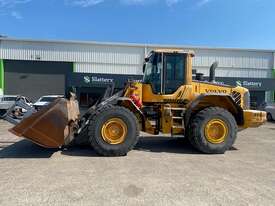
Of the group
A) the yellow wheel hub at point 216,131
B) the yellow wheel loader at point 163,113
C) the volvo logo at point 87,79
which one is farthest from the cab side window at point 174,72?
the volvo logo at point 87,79

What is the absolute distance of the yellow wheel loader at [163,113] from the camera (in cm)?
1022

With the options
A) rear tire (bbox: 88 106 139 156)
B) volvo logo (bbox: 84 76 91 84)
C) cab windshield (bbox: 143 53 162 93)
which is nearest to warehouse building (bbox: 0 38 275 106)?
volvo logo (bbox: 84 76 91 84)

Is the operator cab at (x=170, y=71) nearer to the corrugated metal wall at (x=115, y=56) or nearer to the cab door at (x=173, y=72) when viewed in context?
the cab door at (x=173, y=72)

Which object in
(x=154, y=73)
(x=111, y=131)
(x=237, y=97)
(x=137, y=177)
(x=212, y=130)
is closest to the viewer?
(x=137, y=177)

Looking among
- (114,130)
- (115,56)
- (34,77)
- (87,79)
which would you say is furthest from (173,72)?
(34,77)

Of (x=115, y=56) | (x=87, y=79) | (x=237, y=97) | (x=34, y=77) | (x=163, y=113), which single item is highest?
(x=115, y=56)

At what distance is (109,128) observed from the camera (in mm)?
10328

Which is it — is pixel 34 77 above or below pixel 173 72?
above

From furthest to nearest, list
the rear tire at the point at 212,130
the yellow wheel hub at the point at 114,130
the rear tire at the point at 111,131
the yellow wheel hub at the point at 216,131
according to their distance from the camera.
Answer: the yellow wheel hub at the point at 216,131
the rear tire at the point at 212,130
the yellow wheel hub at the point at 114,130
the rear tire at the point at 111,131

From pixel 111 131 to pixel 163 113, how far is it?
1.75 m

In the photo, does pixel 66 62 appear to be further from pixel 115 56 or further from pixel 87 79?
pixel 87 79

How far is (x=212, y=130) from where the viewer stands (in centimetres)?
1100

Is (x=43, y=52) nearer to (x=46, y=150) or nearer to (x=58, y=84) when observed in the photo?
(x=58, y=84)

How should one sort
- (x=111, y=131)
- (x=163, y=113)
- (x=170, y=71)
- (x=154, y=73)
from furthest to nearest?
(x=154, y=73), (x=170, y=71), (x=163, y=113), (x=111, y=131)
